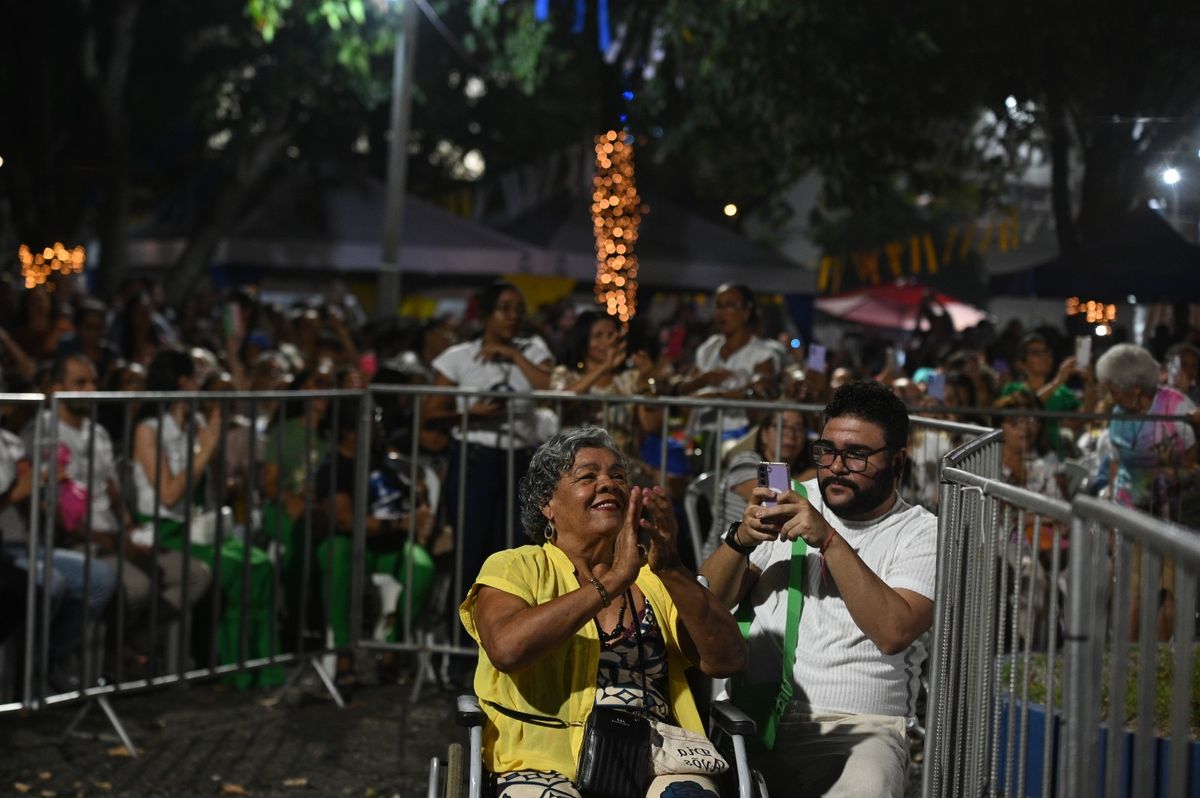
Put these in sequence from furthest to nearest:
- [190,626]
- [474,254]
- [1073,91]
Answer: [474,254], [1073,91], [190,626]

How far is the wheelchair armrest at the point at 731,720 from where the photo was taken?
443 centimetres

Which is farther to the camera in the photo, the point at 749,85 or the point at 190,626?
the point at 749,85

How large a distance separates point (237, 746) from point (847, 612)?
380 cm

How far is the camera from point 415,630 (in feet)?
28.9

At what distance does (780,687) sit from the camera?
188 inches

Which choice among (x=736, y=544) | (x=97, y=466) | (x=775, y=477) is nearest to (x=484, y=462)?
(x=97, y=466)

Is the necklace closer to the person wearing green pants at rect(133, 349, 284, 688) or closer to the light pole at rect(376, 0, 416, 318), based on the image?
the person wearing green pants at rect(133, 349, 284, 688)

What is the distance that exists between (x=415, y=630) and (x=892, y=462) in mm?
4455

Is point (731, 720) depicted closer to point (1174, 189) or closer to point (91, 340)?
point (1174, 189)

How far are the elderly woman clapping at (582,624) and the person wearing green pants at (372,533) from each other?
12.3 feet

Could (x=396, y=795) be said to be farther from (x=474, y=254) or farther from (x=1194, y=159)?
(x=474, y=254)

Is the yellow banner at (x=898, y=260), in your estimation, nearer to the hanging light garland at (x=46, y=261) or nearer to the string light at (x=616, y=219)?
the string light at (x=616, y=219)

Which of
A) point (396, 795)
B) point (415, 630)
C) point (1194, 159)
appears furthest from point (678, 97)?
point (396, 795)

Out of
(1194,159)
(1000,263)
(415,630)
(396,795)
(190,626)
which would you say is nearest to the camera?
(396,795)
